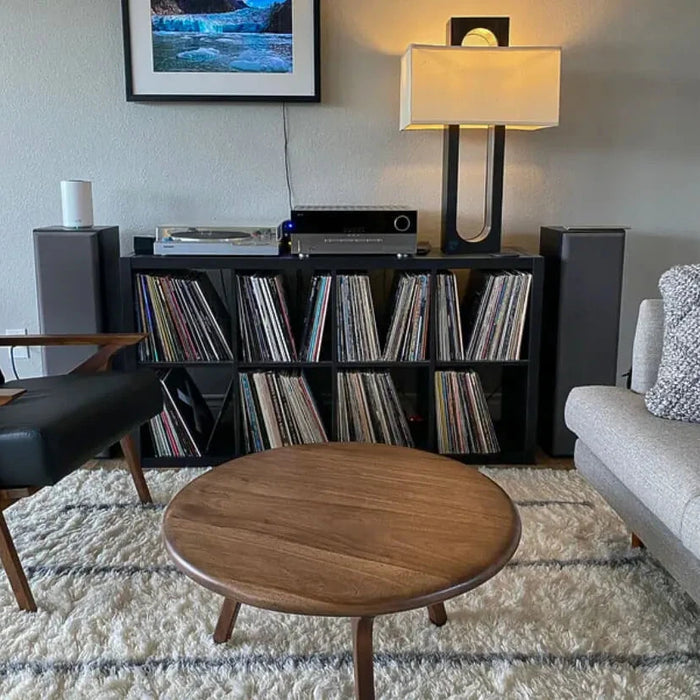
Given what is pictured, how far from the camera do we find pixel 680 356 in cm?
184

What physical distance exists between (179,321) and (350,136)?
93 cm

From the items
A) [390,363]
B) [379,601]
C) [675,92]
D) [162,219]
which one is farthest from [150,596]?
[675,92]

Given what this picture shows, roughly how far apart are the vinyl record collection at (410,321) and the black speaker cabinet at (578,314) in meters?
0.45

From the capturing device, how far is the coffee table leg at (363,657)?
1.27 meters

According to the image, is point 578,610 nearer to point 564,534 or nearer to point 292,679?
point 564,534

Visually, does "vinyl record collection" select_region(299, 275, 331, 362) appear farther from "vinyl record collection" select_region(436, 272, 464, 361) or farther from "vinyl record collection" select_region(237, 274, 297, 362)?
"vinyl record collection" select_region(436, 272, 464, 361)

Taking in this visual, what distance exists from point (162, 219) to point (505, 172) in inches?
50.8

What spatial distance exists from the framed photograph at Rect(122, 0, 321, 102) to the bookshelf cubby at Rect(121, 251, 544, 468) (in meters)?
0.66

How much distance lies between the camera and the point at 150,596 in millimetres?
1768

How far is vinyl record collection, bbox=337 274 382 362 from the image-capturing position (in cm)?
253

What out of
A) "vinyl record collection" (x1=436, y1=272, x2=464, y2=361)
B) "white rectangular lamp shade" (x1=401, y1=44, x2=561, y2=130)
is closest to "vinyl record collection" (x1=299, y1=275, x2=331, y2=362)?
"vinyl record collection" (x1=436, y1=272, x2=464, y2=361)

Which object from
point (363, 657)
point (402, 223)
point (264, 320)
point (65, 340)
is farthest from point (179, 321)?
point (363, 657)

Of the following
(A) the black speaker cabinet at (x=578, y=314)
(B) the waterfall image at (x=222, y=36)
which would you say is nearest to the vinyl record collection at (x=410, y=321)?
(A) the black speaker cabinet at (x=578, y=314)

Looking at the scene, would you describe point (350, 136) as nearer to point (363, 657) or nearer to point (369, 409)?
point (369, 409)
